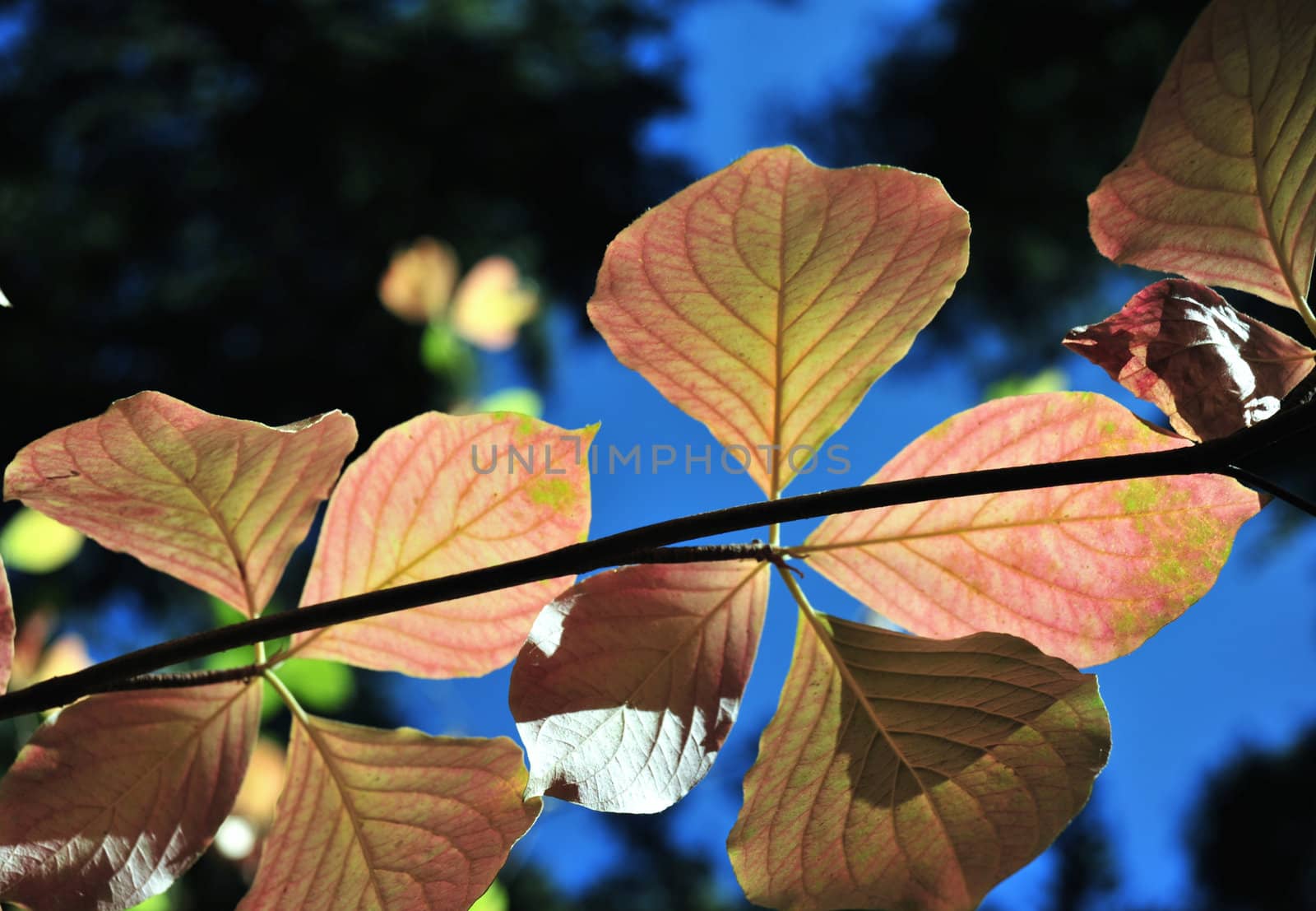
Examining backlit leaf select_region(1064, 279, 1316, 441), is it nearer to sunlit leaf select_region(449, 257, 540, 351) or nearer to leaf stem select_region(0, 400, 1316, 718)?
leaf stem select_region(0, 400, 1316, 718)

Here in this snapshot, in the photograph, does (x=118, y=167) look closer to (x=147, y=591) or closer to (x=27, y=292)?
(x=27, y=292)

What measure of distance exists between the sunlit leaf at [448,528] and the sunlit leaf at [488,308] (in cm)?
85

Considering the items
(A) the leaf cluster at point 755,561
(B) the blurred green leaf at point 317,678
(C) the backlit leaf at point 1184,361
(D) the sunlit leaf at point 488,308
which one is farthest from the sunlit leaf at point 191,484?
(D) the sunlit leaf at point 488,308

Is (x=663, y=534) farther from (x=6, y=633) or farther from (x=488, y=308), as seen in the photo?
(x=488, y=308)

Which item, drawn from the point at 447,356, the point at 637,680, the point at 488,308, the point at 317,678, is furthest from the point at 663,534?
the point at 488,308

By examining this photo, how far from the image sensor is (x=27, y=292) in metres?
1.68

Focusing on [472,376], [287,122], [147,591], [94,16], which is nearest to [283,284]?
[287,122]

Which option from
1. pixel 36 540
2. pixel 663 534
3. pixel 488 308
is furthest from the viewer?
pixel 488 308

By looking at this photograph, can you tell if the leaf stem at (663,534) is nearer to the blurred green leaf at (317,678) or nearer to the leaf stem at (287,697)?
the leaf stem at (287,697)

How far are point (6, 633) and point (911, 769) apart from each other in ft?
0.53

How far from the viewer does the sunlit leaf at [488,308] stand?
1013mm

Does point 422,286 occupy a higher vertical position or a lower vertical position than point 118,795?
higher

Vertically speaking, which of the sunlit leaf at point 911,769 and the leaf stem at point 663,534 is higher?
the leaf stem at point 663,534

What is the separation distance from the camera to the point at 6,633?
17 cm
